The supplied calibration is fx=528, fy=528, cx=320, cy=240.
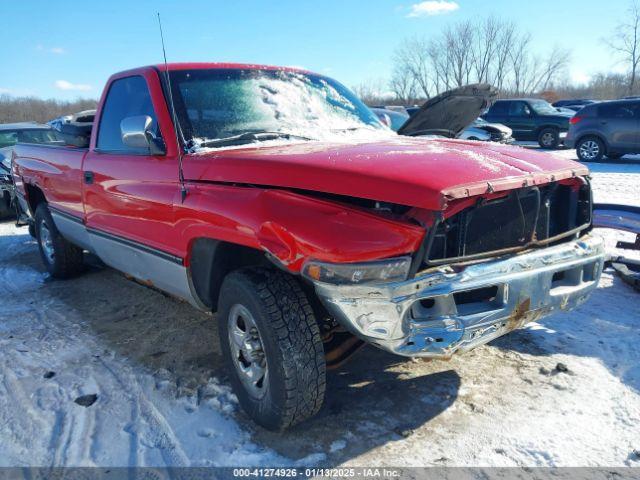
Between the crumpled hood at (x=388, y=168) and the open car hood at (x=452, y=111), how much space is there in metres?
1.68

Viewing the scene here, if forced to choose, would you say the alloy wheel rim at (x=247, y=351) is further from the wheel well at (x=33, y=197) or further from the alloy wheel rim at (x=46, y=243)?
the wheel well at (x=33, y=197)

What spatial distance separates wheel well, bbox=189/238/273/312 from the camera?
2.87m

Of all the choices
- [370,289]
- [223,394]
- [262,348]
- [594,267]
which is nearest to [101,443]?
[223,394]

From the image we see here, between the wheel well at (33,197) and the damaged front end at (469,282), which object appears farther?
the wheel well at (33,197)

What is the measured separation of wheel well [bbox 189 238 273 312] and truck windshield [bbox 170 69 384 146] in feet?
2.07

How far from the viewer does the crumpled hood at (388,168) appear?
7.17ft

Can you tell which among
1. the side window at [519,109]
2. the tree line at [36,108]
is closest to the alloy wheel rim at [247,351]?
Result: the side window at [519,109]

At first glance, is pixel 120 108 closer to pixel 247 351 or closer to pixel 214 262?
pixel 214 262

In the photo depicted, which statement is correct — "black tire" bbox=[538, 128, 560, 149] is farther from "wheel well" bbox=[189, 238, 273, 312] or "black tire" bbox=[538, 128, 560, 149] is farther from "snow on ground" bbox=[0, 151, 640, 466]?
"wheel well" bbox=[189, 238, 273, 312]

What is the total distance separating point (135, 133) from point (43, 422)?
1.66 meters

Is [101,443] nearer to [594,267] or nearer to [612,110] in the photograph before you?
[594,267]

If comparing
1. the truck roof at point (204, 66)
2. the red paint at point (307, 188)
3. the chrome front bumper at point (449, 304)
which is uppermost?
the truck roof at point (204, 66)

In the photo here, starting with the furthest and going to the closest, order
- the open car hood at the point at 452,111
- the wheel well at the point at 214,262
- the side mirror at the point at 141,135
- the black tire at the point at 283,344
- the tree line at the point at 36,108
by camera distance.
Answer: the tree line at the point at 36,108, the open car hood at the point at 452,111, the side mirror at the point at 141,135, the wheel well at the point at 214,262, the black tire at the point at 283,344

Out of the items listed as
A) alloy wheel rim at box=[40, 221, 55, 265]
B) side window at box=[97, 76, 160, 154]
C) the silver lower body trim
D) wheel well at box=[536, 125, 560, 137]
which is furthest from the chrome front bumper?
wheel well at box=[536, 125, 560, 137]
